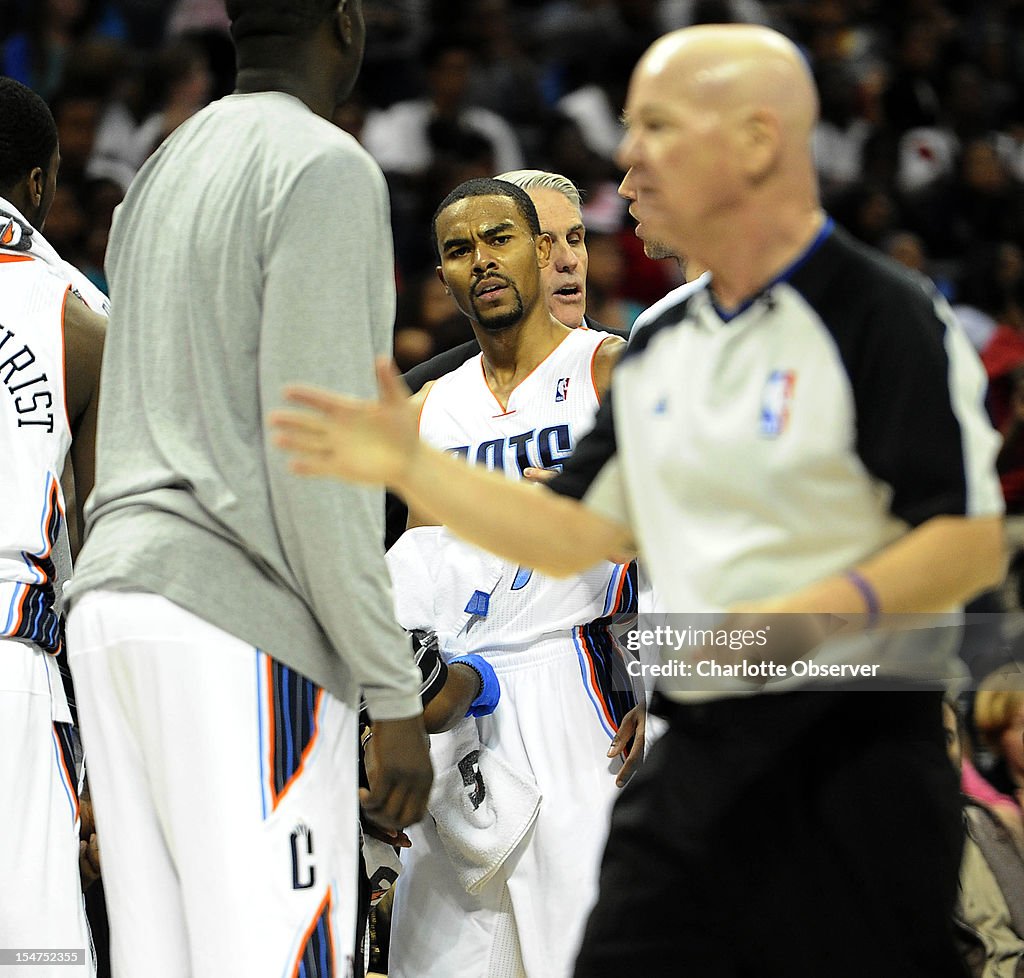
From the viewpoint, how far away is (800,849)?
2396mm

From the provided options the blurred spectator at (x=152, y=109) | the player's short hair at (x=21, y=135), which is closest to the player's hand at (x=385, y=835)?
the player's short hair at (x=21, y=135)

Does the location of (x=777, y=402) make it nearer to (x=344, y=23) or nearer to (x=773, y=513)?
(x=773, y=513)

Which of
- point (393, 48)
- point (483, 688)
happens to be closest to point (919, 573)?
point (483, 688)

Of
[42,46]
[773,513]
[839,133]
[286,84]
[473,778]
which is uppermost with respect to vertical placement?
[42,46]

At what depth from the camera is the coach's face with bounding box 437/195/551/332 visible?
472 cm

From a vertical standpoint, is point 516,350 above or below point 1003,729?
above

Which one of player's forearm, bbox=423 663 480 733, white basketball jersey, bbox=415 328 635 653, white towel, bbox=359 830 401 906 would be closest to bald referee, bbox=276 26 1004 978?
player's forearm, bbox=423 663 480 733

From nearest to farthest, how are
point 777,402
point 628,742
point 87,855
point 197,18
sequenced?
point 777,402
point 87,855
point 628,742
point 197,18

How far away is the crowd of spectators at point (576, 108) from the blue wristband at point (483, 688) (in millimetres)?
3387

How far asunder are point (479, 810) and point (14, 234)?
187cm

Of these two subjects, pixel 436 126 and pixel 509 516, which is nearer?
pixel 509 516

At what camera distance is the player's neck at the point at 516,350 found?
473cm

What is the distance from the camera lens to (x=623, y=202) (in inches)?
374

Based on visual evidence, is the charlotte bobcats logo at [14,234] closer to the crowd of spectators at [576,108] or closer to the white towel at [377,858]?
the white towel at [377,858]
